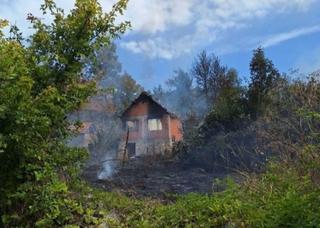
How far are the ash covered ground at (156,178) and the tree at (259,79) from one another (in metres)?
4.21

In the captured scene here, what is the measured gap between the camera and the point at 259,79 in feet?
74.8

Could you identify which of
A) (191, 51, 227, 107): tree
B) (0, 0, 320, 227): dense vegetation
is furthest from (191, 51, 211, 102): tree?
(0, 0, 320, 227): dense vegetation

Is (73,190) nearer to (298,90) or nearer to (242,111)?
(298,90)

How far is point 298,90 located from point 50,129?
465 cm

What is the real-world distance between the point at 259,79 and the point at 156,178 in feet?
28.1

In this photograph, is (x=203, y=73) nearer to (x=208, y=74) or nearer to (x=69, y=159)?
(x=208, y=74)

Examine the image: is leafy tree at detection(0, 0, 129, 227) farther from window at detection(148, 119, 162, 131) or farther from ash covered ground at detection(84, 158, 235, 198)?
window at detection(148, 119, 162, 131)

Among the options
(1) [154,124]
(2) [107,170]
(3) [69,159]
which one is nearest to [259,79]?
(2) [107,170]

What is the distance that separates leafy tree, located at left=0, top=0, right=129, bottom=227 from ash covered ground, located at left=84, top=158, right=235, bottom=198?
502 centimetres

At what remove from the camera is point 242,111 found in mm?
22609

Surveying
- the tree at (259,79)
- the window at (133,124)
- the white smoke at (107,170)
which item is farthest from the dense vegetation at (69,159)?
the window at (133,124)

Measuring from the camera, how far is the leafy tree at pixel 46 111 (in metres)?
5.25

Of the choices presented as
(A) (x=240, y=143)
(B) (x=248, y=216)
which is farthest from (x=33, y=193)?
(A) (x=240, y=143)

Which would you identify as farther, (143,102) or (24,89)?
(143,102)
